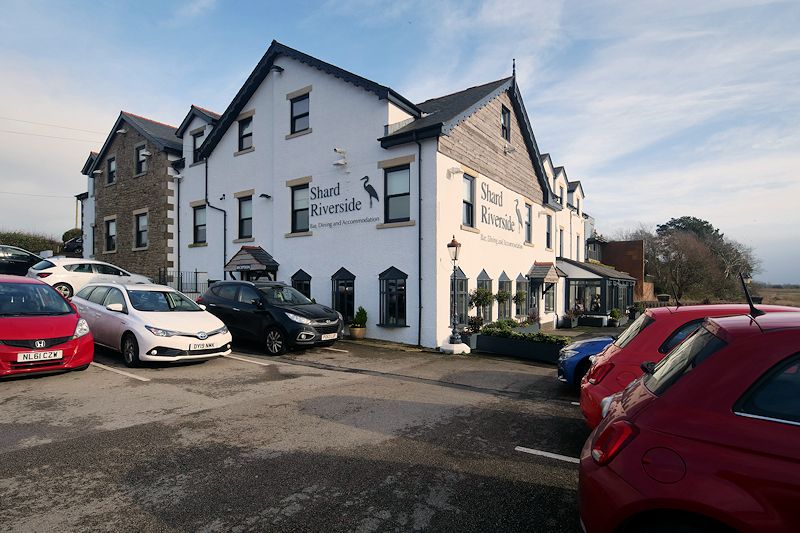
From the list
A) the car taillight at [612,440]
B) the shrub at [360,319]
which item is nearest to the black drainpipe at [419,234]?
the shrub at [360,319]

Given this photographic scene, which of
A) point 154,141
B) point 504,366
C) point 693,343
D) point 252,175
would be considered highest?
point 154,141

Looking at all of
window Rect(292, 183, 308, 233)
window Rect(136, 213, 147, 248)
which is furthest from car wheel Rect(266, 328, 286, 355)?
window Rect(136, 213, 147, 248)

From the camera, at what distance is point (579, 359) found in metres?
7.25

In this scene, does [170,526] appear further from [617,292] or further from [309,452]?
[617,292]

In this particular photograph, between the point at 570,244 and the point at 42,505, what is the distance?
29.3m

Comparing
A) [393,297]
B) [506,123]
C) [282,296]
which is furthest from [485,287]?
[506,123]

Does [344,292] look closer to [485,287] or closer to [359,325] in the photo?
[359,325]

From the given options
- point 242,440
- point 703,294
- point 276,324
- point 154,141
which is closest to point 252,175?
point 154,141

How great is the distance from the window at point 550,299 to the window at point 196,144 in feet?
55.4

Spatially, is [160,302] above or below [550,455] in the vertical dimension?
above

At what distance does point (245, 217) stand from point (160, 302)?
8779 millimetres

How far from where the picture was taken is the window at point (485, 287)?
14969mm

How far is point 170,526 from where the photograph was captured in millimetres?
3121

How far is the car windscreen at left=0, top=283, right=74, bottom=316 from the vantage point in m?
7.36
